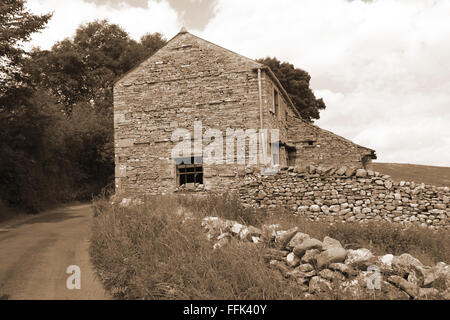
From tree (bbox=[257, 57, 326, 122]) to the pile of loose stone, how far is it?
90.0 feet

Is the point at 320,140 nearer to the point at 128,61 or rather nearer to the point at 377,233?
the point at 377,233

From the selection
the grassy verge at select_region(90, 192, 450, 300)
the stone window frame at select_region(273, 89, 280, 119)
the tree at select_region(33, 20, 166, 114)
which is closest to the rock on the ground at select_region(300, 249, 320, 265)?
the grassy verge at select_region(90, 192, 450, 300)

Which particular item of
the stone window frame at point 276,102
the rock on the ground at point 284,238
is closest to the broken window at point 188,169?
the stone window frame at point 276,102

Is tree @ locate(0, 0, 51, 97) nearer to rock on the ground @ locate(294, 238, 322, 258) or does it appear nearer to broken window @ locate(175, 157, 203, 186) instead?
broken window @ locate(175, 157, 203, 186)

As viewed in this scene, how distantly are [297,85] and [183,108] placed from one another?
64.0 feet

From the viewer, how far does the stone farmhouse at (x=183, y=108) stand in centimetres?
1430

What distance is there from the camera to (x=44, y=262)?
303 inches

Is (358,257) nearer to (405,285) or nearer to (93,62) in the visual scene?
(405,285)

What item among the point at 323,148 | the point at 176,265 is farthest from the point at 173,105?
the point at 176,265

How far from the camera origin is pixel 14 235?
10.9 m

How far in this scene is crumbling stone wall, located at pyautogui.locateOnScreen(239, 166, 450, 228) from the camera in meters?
10.1
